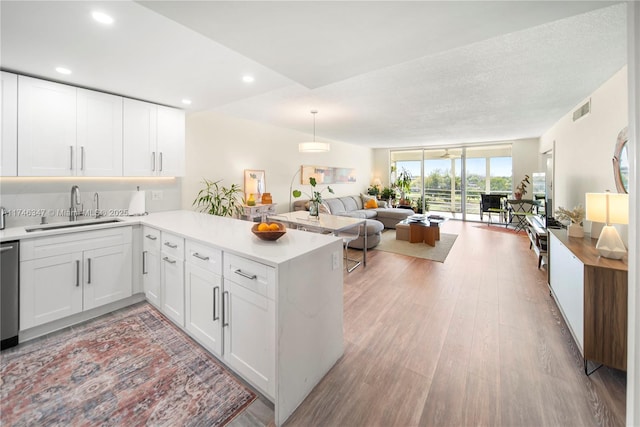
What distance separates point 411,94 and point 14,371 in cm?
465

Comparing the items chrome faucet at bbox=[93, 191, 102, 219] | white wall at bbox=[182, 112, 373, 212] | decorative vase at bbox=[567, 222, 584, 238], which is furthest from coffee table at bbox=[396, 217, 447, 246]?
chrome faucet at bbox=[93, 191, 102, 219]

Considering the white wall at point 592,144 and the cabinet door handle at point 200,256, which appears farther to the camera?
the white wall at point 592,144

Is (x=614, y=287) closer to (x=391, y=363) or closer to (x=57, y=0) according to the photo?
(x=391, y=363)

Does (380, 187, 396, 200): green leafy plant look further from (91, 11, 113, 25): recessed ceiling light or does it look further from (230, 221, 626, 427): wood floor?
(91, 11, 113, 25): recessed ceiling light

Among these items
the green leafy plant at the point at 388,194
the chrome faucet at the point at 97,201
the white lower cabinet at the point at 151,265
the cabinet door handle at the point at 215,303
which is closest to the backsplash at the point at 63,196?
the chrome faucet at the point at 97,201

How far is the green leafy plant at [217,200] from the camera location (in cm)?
414

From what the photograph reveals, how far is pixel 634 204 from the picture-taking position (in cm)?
117

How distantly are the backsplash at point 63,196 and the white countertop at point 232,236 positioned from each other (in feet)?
0.64

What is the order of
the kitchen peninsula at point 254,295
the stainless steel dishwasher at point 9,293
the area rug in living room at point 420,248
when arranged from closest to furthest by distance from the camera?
the kitchen peninsula at point 254,295 → the stainless steel dishwasher at point 9,293 → the area rug in living room at point 420,248

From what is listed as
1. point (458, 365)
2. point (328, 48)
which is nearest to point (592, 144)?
point (458, 365)

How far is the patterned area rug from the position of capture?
1.54 m

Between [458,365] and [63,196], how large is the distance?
3.95 m

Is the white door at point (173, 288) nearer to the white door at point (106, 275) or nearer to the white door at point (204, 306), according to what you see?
the white door at point (204, 306)

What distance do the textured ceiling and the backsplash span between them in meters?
1.00
